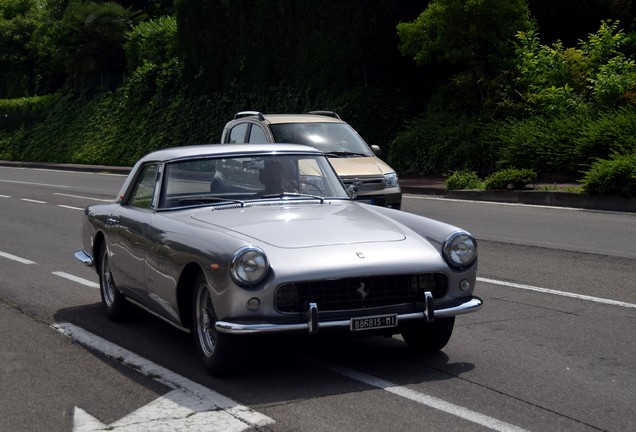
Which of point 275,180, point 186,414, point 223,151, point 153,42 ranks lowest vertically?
point 186,414

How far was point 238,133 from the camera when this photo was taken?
679 inches

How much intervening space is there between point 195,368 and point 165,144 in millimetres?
35494

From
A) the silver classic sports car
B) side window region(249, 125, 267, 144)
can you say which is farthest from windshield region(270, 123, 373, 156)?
the silver classic sports car

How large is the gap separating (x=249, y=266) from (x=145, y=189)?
237 cm

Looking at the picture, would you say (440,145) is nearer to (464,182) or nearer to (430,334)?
(464,182)

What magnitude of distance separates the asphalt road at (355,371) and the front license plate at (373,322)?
1.11 feet

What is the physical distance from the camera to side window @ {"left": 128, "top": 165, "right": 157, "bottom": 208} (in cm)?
832

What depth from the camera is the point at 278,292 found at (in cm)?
641

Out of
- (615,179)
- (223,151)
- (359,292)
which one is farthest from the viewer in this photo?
(615,179)

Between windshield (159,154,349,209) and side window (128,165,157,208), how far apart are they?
0.79ft

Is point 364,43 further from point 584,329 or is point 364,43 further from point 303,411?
point 303,411

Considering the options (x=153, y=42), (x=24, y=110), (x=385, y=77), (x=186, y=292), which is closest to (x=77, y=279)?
(x=186, y=292)

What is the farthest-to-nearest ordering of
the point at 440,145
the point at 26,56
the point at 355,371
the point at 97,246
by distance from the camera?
the point at 26,56, the point at 440,145, the point at 97,246, the point at 355,371

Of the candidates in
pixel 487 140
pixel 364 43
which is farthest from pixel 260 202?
pixel 364 43
